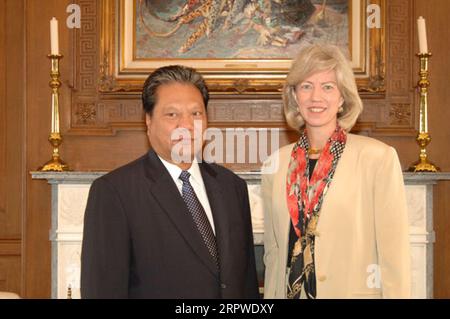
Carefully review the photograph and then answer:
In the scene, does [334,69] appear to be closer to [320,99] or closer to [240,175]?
[320,99]

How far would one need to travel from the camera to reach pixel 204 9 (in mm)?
5352

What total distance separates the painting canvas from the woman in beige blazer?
7.93 feet

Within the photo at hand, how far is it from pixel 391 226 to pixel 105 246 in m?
1.03

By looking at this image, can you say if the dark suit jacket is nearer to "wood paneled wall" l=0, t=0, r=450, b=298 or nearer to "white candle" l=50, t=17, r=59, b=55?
"white candle" l=50, t=17, r=59, b=55

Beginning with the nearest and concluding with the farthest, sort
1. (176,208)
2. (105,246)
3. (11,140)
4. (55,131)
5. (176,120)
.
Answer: (105,246) < (176,208) < (176,120) < (55,131) < (11,140)

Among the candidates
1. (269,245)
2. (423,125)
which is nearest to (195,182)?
(269,245)

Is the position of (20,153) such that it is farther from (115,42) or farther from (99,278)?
(99,278)

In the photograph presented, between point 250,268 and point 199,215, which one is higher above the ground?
point 199,215

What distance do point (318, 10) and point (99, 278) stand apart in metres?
3.44

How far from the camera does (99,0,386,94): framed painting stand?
5.30 meters

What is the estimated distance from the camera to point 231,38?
5.34 meters

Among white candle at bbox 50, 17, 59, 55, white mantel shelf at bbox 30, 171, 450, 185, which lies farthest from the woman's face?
white candle at bbox 50, 17, 59, 55

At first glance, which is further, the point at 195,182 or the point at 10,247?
the point at 10,247

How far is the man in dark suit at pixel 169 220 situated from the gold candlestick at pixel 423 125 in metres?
2.53
